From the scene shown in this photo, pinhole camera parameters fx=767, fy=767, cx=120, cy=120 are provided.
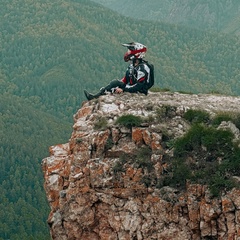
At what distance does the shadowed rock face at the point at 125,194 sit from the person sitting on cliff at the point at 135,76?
2.49 metres

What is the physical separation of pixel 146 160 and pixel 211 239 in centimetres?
315

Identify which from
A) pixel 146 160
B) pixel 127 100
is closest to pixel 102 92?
pixel 127 100

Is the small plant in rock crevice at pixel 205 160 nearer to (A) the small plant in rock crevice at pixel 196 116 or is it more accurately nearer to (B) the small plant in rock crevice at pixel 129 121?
(A) the small plant in rock crevice at pixel 196 116

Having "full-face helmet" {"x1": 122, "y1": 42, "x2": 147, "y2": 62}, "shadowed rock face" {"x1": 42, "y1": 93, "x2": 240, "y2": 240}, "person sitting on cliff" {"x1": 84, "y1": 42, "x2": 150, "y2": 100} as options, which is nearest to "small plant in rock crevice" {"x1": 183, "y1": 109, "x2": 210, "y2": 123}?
"shadowed rock face" {"x1": 42, "y1": 93, "x2": 240, "y2": 240}

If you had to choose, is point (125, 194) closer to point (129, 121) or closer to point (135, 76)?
point (129, 121)

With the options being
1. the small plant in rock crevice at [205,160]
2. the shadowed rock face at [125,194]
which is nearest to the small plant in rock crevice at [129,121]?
the shadowed rock face at [125,194]

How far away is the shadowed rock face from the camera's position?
21.8 metres

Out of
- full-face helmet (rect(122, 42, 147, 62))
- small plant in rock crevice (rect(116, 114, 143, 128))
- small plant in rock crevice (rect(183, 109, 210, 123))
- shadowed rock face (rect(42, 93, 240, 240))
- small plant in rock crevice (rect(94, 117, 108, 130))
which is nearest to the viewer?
shadowed rock face (rect(42, 93, 240, 240))

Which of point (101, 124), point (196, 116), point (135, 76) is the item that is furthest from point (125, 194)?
point (135, 76)

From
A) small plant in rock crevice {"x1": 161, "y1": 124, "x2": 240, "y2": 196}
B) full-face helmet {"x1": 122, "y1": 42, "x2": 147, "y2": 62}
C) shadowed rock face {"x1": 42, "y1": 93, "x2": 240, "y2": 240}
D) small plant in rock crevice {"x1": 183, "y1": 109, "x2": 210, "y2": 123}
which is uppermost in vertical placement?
full-face helmet {"x1": 122, "y1": 42, "x2": 147, "y2": 62}

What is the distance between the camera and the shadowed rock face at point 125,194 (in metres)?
21.8

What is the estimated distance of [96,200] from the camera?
22984 millimetres

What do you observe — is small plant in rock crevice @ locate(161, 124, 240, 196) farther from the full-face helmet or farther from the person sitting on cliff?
the full-face helmet

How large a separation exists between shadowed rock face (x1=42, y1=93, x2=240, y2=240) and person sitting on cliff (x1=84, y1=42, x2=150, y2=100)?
98.2 inches
